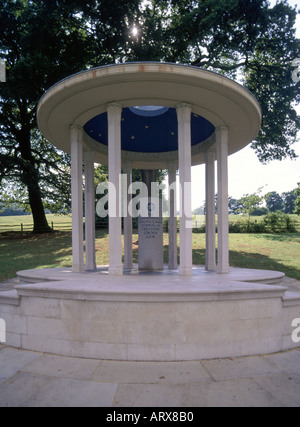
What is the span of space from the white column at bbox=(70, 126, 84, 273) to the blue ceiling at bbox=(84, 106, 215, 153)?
1159mm

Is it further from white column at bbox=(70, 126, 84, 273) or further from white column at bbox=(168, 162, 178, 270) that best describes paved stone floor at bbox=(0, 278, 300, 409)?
white column at bbox=(168, 162, 178, 270)

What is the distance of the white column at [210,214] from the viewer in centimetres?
1180

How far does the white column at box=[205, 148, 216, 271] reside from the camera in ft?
38.7

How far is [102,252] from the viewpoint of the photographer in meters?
21.1

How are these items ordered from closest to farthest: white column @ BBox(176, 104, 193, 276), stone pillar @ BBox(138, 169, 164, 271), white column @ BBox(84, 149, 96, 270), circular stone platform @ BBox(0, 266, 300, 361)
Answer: circular stone platform @ BBox(0, 266, 300, 361), white column @ BBox(176, 104, 193, 276), stone pillar @ BBox(138, 169, 164, 271), white column @ BBox(84, 149, 96, 270)

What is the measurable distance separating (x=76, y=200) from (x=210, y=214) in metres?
5.80

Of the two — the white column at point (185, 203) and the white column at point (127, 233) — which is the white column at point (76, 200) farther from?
the white column at point (185, 203)

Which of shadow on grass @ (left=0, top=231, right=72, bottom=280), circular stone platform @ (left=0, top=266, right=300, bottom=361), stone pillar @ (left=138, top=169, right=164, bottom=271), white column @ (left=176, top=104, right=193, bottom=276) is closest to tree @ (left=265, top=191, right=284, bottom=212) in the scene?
shadow on grass @ (left=0, top=231, right=72, bottom=280)

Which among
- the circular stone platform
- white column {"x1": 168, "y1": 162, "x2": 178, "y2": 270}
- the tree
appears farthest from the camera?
the tree

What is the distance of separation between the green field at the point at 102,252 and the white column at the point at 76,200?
270 inches

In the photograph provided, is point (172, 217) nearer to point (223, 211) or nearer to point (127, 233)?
point (127, 233)

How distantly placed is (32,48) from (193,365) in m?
22.1

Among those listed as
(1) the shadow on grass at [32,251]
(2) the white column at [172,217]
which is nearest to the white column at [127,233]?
(2) the white column at [172,217]

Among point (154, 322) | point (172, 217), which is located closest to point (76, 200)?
point (154, 322)
